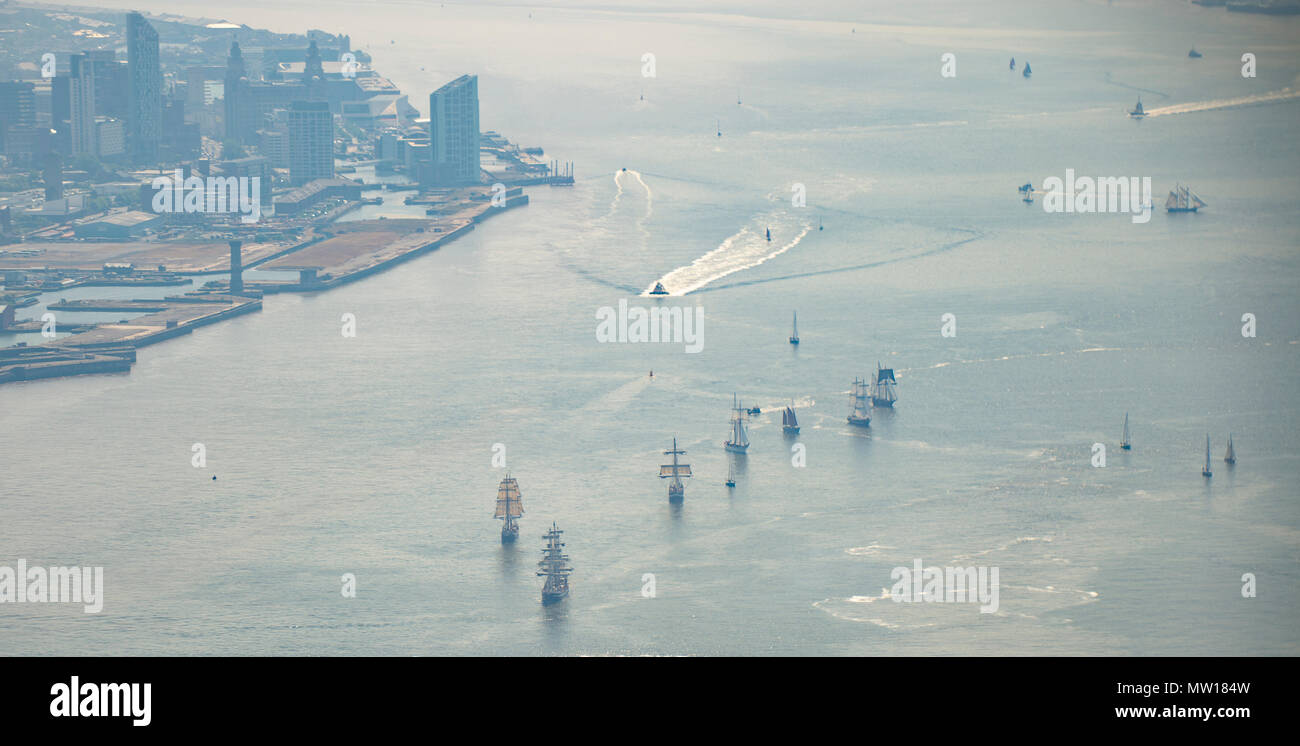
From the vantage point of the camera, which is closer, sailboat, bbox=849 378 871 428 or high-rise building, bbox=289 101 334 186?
sailboat, bbox=849 378 871 428

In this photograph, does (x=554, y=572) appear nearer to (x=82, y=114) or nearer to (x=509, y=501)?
(x=509, y=501)

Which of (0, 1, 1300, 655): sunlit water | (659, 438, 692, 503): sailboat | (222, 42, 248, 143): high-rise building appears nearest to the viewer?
(0, 1, 1300, 655): sunlit water

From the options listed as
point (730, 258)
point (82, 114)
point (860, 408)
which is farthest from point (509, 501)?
point (82, 114)

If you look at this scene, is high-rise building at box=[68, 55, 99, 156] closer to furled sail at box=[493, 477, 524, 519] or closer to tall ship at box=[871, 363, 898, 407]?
tall ship at box=[871, 363, 898, 407]

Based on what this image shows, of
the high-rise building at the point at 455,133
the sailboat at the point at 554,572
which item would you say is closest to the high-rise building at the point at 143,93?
the high-rise building at the point at 455,133

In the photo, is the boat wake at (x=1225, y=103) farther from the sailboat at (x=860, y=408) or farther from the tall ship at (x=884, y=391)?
the sailboat at (x=860, y=408)

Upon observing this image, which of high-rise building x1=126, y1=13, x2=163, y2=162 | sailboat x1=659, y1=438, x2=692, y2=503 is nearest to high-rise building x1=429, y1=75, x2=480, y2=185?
high-rise building x1=126, y1=13, x2=163, y2=162
